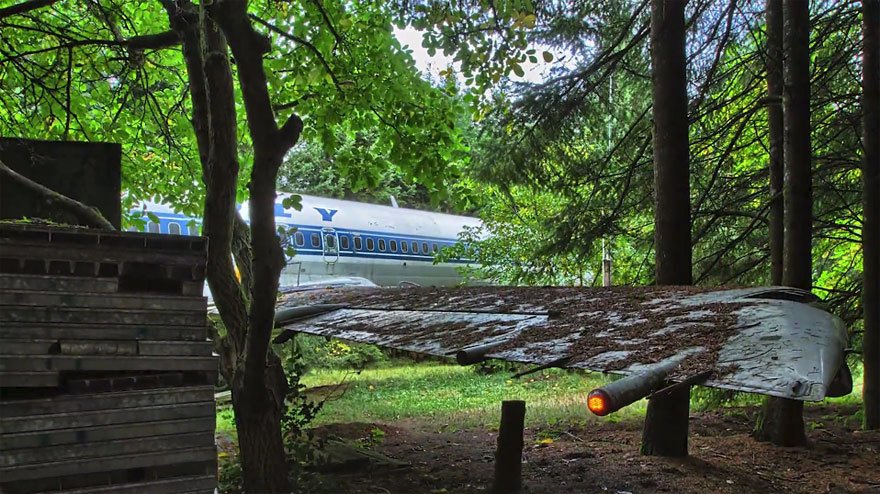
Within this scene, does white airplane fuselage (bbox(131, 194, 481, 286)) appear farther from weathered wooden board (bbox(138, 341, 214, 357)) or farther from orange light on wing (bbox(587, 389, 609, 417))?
orange light on wing (bbox(587, 389, 609, 417))

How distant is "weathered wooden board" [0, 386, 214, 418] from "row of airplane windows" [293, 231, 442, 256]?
689 inches

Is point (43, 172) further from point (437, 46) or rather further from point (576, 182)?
point (576, 182)

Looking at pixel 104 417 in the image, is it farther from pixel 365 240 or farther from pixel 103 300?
pixel 365 240

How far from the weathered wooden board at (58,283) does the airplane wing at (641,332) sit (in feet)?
7.17

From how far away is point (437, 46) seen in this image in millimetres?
6371

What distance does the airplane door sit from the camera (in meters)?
21.2

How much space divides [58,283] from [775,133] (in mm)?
8819

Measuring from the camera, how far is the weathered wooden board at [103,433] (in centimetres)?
246

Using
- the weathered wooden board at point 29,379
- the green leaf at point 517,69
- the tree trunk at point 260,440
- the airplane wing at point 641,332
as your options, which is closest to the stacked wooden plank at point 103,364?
the weathered wooden board at point 29,379

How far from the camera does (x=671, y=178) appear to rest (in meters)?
7.54

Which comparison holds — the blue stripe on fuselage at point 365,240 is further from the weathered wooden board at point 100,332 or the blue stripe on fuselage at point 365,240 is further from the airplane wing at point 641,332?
the weathered wooden board at point 100,332

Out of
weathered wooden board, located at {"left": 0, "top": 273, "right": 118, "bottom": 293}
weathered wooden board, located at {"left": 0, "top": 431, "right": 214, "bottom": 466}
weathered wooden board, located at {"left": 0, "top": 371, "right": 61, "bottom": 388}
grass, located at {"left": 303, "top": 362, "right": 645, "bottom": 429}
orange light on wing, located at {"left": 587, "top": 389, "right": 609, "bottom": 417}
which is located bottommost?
grass, located at {"left": 303, "top": 362, "right": 645, "bottom": 429}

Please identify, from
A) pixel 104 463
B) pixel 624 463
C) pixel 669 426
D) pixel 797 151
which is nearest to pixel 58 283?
pixel 104 463

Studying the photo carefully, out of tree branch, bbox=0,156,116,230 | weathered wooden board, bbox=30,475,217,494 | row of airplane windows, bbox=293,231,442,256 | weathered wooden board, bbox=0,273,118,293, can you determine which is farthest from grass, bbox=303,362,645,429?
weathered wooden board, bbox=0,273,118,293
